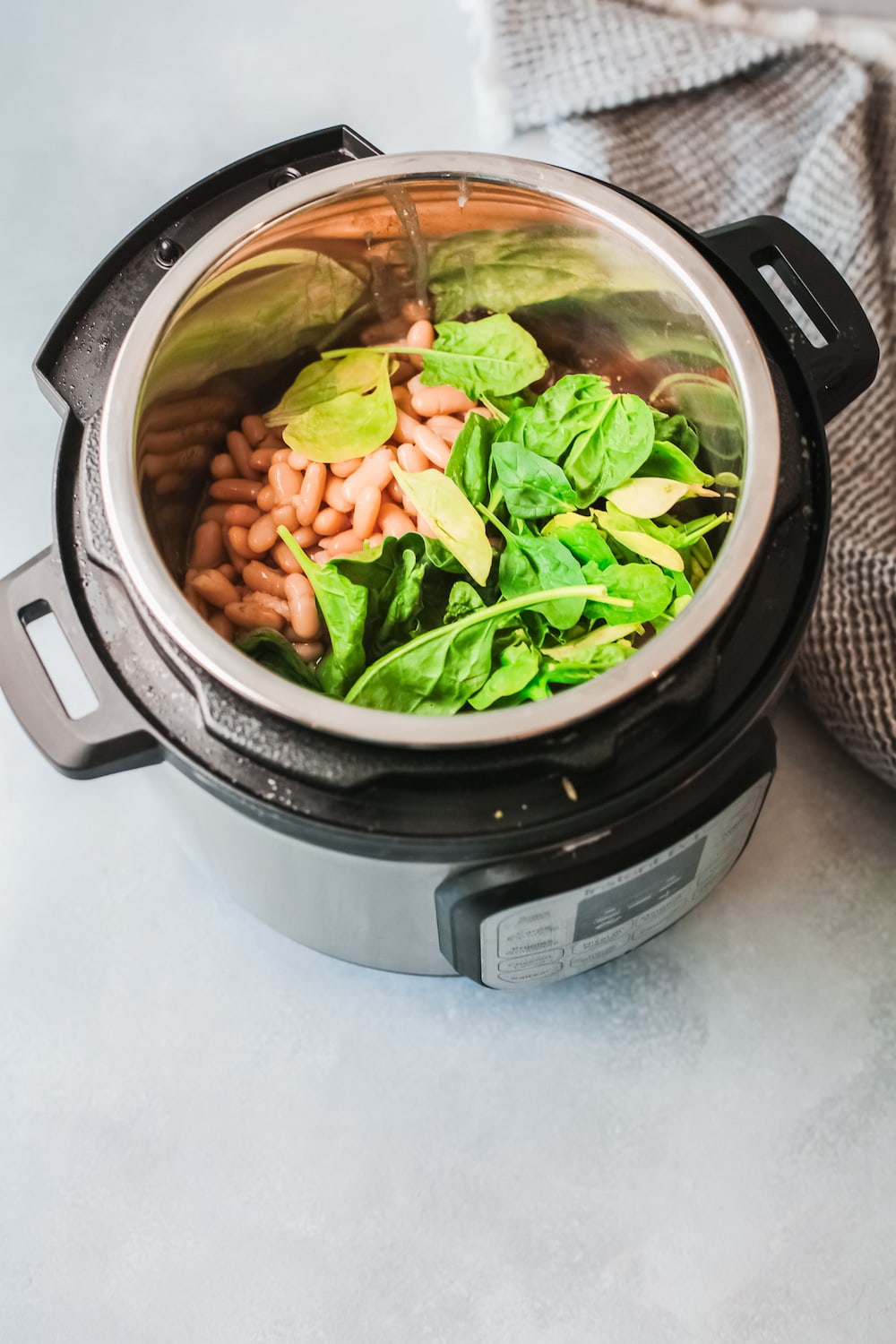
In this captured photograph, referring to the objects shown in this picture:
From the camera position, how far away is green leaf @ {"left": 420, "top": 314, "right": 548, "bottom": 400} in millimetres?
945

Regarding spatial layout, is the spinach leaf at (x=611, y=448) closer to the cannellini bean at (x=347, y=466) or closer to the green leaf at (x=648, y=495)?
the green leaf at (x=648, y=495)

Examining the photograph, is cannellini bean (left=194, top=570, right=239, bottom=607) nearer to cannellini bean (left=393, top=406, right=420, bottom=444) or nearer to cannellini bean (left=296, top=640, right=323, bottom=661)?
cannellini bean (left=296, top=640, right=323, bottom=661)

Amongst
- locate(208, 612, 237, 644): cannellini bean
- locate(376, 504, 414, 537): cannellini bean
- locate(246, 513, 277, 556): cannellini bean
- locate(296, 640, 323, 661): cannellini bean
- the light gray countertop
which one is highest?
locate(376, 504, 414, 537): cannellini bean

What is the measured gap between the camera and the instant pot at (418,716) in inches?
25.7

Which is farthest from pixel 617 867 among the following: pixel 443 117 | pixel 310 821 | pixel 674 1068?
pixel 443 117

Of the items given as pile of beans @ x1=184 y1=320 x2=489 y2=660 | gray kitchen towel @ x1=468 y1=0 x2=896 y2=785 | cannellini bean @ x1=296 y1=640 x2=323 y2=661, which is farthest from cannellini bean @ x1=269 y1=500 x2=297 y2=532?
gray kitchen towel @ x1=468 y1=0 x2=896 y2=785

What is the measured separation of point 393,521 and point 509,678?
20 cm

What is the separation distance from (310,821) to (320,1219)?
15.3 inches

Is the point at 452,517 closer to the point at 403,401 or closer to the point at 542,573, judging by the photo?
the point at 542,573

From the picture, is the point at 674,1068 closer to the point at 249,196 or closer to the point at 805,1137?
the point at 805,1137

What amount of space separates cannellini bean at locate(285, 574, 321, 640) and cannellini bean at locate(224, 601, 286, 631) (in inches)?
0.5

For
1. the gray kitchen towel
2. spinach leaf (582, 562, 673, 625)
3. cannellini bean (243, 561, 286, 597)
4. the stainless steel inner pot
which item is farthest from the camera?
the gray kitchen towel

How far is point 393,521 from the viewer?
0.88 meters

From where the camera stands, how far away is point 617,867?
0.68 metres
